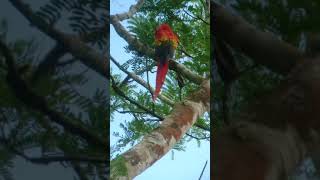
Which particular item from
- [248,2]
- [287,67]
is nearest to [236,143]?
[287,67]

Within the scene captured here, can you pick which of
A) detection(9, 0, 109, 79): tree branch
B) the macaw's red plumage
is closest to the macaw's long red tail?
the macaw's red plumage

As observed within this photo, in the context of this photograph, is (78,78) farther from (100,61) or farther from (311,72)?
(311,72)

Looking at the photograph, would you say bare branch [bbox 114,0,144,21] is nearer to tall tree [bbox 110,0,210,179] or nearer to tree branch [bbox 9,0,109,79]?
tall tree [bbox 110,0,210,179]

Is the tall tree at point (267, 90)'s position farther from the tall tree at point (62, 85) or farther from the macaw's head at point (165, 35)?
the tall tree at point (62, 85)

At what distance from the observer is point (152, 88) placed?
1.43 meters

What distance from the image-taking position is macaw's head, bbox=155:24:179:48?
141 cm

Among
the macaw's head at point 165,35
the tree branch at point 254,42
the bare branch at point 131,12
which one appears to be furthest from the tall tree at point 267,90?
the bare branch at point 131,12

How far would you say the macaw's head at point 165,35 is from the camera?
141cm

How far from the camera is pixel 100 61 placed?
1354 mm

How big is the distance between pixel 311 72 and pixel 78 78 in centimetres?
64

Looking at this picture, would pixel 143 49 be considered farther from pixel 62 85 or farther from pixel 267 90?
pixel 267 90

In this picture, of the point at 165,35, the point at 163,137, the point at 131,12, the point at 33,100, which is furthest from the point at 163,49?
the point at 33,100

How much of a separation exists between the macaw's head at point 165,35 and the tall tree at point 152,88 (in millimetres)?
14

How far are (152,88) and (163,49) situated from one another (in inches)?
4.8
